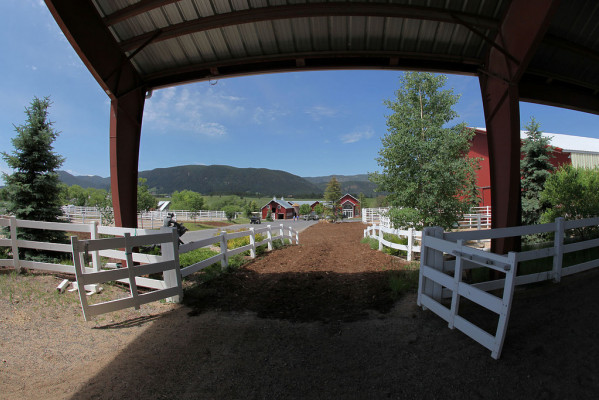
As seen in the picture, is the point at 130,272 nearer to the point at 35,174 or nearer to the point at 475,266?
the point at 475,266

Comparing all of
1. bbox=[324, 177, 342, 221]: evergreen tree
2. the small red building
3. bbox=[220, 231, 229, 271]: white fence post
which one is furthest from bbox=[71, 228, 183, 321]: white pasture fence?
the small red building

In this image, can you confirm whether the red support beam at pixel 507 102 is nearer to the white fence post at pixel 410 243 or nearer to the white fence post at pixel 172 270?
the white fence post at pixel 410 243

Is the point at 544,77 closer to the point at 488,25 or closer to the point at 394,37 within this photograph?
the point at 488,25

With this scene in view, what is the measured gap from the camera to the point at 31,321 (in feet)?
13.5

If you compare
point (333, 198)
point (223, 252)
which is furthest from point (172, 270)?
point (333, 198)

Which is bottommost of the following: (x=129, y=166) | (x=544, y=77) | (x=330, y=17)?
(x=129, y=166)

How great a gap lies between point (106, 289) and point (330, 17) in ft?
23.3

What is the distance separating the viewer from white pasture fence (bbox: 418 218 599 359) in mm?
2855

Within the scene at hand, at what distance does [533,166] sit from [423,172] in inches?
330

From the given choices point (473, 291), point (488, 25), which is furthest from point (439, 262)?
point (488, 25)

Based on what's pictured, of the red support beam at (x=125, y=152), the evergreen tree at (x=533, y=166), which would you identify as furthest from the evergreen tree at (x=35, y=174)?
the evergreen tree at (x=533, y=166)

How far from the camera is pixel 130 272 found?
450 centimetres

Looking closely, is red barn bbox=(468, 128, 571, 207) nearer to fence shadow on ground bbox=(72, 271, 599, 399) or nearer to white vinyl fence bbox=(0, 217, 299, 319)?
fence shadow on ground bbox=(72, 271, 599, 399)

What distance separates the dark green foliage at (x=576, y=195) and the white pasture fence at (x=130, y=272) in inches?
429
